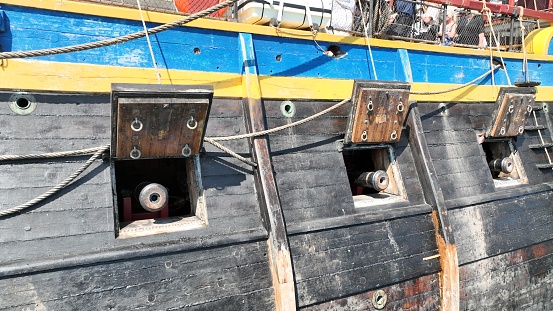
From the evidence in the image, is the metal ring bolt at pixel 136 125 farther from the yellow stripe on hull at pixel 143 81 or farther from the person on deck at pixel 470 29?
the person on deck at pixel 470 29

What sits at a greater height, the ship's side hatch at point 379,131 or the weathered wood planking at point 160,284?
the ship's side hatch at point 379,131

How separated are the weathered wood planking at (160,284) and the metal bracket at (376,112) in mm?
1504

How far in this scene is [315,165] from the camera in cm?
412

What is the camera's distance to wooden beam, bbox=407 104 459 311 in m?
4.36

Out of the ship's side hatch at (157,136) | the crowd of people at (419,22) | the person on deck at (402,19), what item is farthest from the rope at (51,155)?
the person on deck at (402,19)

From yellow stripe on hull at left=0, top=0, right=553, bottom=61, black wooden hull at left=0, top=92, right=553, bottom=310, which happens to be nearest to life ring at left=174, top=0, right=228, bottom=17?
yellow stripe on hull at left=0, top=0, right=553, bottom=61

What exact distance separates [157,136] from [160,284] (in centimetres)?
108

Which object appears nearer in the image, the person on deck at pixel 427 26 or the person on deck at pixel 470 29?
the person on deck at pixel 427 26

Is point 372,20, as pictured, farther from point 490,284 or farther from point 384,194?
point 490,284

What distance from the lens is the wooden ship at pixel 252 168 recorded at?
3045 mm

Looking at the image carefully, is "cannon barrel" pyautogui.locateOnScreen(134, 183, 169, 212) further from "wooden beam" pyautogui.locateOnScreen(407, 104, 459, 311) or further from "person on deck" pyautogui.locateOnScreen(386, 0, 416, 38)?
"person on deck" pyautogui.locateOnScreen(386, 0, 416, 38)

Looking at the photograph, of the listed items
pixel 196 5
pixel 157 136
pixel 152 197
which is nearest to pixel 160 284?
pixel 152 197

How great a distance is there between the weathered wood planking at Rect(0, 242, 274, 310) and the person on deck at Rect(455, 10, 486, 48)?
15.1ft

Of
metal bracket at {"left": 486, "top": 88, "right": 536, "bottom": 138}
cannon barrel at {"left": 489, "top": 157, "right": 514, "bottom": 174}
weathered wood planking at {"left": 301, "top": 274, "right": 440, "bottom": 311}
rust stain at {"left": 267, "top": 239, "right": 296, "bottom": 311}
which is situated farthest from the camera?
cannon barrel at {"left": 489, "top": 157, "right": 514, "bottom": 174}
